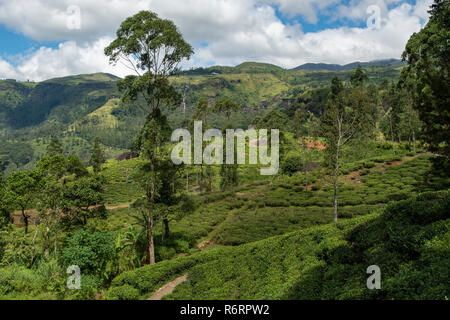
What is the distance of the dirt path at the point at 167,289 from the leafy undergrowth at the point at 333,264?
0.43m

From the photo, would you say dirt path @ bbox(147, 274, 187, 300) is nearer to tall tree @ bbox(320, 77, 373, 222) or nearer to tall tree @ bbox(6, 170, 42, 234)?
tall tree @ bbox(320, 77, 373, 222)

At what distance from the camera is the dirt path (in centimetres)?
1479

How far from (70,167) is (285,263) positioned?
2599 inches

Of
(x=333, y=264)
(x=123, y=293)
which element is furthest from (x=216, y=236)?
(x=333, y=264)

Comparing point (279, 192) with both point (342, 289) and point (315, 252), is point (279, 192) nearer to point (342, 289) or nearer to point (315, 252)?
point (315, 252)

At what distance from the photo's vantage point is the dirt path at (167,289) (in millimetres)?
14789

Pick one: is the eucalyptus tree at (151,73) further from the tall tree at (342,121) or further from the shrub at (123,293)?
the tall tree at (342,121)

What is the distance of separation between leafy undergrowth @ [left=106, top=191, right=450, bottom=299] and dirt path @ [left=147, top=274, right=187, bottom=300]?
0.43 meters

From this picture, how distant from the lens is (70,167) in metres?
64.6

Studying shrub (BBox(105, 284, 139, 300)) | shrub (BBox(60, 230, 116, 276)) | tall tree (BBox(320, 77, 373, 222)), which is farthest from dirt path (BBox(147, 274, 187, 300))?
tall tree (BBox(320, 77, 373, 222))

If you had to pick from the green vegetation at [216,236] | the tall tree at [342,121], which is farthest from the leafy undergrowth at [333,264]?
the tall tree at [342,121]

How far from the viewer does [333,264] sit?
1234cm
